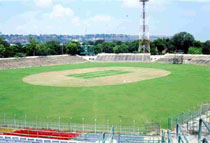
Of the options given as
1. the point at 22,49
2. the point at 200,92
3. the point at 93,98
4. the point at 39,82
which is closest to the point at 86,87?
the point at 93,98

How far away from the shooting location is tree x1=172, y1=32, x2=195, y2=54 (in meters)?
106

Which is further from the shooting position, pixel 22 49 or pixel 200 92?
pixel 22 49

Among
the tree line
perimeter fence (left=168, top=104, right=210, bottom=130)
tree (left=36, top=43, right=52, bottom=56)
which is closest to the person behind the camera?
perimeter fence (left=168, top=104, right=210, bottom=130)

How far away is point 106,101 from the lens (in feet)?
102

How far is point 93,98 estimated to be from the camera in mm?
32844

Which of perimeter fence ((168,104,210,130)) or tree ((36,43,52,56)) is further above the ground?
tree ((36,43,52,56))

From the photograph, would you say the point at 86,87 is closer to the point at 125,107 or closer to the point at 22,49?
the point at 125,107

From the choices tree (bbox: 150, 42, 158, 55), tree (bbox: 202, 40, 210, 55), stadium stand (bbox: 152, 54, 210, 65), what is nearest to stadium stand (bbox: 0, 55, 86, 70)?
stadium stand (bbox: 152, 54, 210, 65)

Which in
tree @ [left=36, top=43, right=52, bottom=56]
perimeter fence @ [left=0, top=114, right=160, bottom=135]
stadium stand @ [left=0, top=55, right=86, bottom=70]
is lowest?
perimeter fence @ [left=0, top=114, right=160, bottom=135]

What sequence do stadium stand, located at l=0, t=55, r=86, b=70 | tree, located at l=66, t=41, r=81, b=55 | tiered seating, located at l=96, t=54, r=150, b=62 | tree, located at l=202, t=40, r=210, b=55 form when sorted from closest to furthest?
1. stadium stand, located at l=0, t=55, r=86, b=70
2. tiered seating, located at l=96, t=54, r=150, b=62
3. tree, located at l=202, t=40, r=210, b=55
4. tree, located at l=66, t=41, r=81, b=55

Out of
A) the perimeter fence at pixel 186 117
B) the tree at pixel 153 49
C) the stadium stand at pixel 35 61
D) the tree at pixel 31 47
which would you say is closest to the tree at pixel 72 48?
the stadium stand at pixel 35 61

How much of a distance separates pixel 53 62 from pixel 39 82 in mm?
37975

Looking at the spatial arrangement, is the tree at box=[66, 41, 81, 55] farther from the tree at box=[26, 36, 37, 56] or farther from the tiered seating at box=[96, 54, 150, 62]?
the tree at box=[26, 36, 37, 56]

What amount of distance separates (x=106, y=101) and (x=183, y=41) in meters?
84.1
